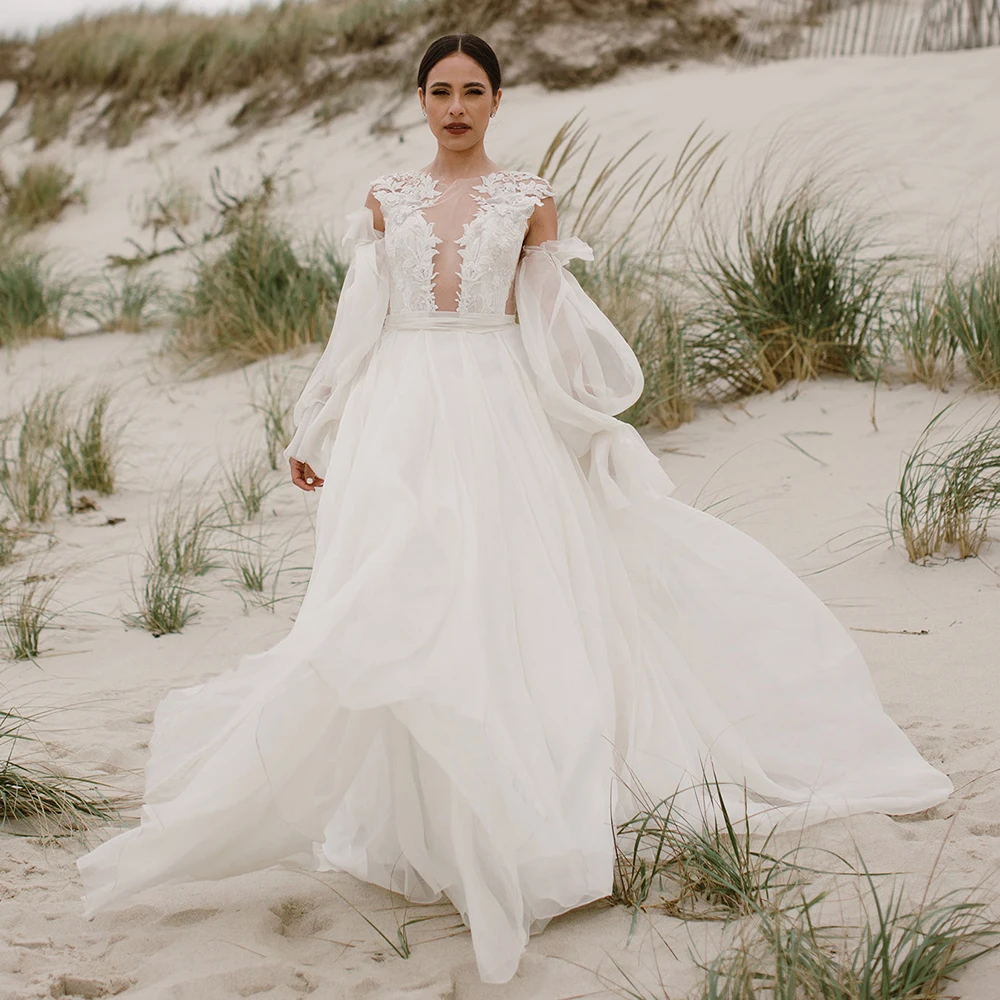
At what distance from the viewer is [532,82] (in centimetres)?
1177

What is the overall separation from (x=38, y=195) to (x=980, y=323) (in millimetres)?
9732

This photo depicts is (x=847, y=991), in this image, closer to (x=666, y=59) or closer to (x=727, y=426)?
(x=727, y=426)

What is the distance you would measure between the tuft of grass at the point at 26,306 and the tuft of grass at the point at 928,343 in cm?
595

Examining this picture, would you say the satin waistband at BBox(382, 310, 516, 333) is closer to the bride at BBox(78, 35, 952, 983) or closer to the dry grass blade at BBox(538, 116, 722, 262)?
the bride at BBox(78, 35, 952, 983)

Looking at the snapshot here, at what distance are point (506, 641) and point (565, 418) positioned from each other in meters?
0.64

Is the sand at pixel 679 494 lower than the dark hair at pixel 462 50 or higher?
lower

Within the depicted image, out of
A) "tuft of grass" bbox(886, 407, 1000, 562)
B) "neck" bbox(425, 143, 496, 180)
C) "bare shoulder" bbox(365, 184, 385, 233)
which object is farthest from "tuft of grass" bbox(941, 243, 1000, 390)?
"bare shoulder" bbox(365, 184, 385, 233)

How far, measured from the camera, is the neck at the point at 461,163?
9.43 ft

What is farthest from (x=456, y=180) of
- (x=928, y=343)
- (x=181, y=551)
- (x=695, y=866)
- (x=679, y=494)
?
(x=928, y=343)

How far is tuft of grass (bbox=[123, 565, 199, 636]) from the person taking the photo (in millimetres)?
4438

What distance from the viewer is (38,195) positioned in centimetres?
1216

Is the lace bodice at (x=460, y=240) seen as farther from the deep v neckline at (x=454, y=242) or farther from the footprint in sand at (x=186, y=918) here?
the footprint in sand at (x=186, y=918)

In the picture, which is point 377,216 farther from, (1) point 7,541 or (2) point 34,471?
(2) point 34,471

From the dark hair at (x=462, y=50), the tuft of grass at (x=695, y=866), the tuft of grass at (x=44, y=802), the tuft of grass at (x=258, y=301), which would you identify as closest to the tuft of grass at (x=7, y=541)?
the tuft of grass at (x=44, y=802)
